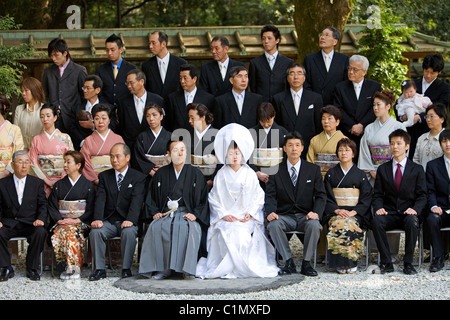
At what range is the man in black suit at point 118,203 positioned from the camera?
23.6 ft

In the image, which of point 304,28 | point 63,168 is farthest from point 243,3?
point 63,168

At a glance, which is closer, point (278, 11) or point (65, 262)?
point (65, 262)

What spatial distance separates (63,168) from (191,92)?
5.91 feet

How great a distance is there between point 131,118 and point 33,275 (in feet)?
7.36

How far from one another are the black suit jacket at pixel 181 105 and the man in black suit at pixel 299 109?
862 mm

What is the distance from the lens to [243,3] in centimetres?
1571

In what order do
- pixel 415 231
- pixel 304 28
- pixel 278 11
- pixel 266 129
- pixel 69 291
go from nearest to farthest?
pixel 69 291 → pixel 415 231 → pixel 266 129 → pixel 304 28 → pixel 278 11

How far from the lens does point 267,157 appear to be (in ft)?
25.6

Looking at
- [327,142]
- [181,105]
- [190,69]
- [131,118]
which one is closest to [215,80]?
[190,69]

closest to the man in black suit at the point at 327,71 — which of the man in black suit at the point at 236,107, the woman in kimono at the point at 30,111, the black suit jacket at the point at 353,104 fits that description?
the black suit jacket at the point at 353,104

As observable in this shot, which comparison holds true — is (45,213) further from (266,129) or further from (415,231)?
(415,231)

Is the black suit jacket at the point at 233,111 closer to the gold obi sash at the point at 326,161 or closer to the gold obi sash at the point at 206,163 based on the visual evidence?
the gold obi sash at the point at 206,163

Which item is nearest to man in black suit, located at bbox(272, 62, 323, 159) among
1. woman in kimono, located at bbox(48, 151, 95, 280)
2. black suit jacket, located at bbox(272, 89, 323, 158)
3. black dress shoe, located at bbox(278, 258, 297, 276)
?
black suit jacket, located at bbox(272, 89, 323, 158)

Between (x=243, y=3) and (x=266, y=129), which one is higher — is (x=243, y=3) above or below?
above
